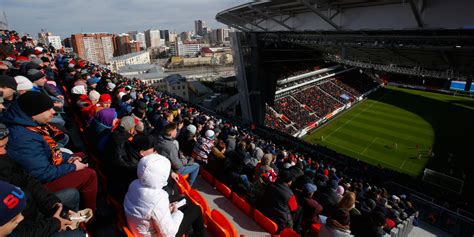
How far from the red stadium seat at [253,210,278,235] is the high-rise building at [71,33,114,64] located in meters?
81.9

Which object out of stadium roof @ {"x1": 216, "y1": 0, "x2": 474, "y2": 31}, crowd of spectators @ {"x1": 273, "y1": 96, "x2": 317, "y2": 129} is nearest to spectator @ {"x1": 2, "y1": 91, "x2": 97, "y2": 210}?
stadium roof @ {"x1": 216, "y1": 0, "x2": 474, "y2": 31}

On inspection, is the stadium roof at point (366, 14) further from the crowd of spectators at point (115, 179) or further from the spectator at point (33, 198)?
the spectator at point (33, 198)

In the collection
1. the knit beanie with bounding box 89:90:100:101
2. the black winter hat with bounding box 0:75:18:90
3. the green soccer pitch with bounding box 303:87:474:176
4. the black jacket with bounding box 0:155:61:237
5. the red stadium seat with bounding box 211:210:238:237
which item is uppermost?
the black winter hat with bounding box 0:75:18:90

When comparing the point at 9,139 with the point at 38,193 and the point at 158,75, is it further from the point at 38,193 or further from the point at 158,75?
the point at 158,75

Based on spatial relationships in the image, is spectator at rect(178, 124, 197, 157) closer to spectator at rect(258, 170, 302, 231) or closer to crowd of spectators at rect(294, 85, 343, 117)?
spectator at rect(258, 170, 302, 231)

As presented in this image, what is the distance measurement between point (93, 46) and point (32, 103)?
9505cm

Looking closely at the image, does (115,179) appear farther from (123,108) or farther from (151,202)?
(123,108)

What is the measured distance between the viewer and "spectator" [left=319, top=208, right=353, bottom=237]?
318 centimetres

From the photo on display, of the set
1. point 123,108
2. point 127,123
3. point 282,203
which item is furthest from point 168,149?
point 123,108

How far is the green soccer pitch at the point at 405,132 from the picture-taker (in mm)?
20250

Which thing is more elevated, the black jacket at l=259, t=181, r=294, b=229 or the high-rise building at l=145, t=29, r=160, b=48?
the high-rise building at l=145, t=29, r=160, b=48

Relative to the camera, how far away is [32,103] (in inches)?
101

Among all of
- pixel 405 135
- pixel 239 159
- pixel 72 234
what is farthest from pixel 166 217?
pixel 405 135

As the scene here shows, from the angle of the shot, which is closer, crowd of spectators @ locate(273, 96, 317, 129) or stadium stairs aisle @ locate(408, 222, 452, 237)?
stadium stairs aisle @ locate(408, 222, 452, 237)
